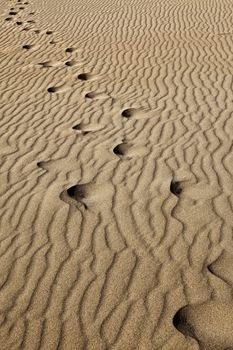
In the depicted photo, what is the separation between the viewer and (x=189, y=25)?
1082 cm

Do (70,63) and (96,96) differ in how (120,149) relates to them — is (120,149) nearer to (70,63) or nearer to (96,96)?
(96,96)

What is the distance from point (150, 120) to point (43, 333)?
11.7 ft

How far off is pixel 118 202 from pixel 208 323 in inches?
64.2

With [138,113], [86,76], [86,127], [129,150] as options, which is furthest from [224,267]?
[86,76]

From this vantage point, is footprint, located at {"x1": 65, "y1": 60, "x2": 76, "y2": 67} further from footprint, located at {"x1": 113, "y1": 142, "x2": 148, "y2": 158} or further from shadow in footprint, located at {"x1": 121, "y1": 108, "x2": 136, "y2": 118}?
footprint, located at {"x1": 113, "y1": 142, "x2": 148, "y2": 158}

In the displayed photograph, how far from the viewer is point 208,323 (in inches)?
112

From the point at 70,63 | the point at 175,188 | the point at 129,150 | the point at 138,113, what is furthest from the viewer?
the point at 70,63

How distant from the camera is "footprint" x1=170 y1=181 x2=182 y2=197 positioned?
4.21 m

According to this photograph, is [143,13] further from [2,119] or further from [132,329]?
[132,329]

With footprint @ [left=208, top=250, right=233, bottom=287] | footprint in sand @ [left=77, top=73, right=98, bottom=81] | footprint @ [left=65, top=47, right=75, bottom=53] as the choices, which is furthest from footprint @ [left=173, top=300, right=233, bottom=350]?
footprint @ [left=65, top=47, right=75, bottom=53]

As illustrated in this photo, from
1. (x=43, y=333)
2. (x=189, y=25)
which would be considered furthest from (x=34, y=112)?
(x=189, y=25)

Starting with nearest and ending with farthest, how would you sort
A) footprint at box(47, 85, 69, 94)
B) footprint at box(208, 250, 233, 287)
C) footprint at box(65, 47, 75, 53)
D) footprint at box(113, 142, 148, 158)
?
footprint at box(208, 250, 233, 287)
footprint at box(113, 142, 148, 158)
footprint at box(47, 85, 69, 94)
footprint at box(65, 47, 75, 53)

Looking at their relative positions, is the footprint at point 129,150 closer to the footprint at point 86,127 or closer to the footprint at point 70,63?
the footprint at point 86,127

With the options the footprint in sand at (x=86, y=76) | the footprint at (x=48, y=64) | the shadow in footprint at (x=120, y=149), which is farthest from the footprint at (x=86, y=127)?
the footprint at (x=48, y=64)
